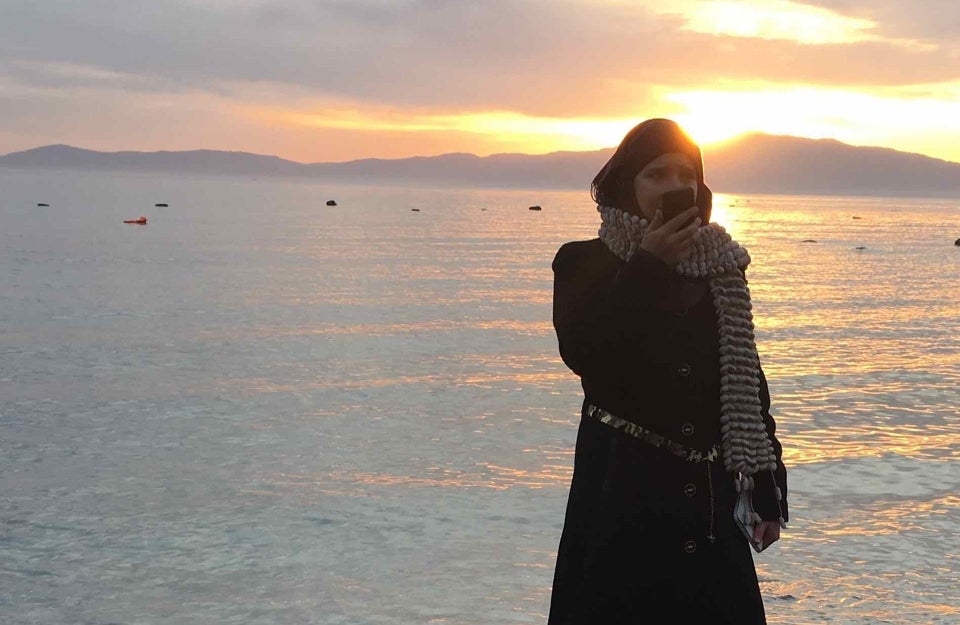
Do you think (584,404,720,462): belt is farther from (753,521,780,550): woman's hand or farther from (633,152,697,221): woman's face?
(633,152,697,221): woman's face

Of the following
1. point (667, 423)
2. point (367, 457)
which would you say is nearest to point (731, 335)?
point (667, 423)

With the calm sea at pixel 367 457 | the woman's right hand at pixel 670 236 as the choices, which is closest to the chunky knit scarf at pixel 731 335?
the woman's right hand at pixel 670 236

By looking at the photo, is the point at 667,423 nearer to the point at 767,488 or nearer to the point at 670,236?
the point at 767,488

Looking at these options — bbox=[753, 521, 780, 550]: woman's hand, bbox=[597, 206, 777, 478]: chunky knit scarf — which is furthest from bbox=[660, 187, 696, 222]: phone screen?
bbox=[753, 521, 780, 550]: woman's hand

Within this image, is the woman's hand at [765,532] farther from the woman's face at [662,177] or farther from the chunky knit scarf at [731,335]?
the woman's face at [662,177]

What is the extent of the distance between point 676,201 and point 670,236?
8 centimetres

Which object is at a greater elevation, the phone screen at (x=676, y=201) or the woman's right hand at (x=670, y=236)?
the phone screen at (x=676, y=201)

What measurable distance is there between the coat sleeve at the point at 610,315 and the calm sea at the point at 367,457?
2192 millimetres

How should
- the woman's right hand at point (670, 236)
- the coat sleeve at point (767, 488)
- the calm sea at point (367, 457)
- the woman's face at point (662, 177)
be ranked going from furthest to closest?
the calm sea at point (367, 457)
the coat sleeve at point (767, 488)
the woman's face at point (662, 177)
the woman's right hand at point (670, 236)

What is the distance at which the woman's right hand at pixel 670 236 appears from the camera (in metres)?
2.52

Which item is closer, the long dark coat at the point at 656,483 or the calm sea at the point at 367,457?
the long dark coat at the point at 656,483

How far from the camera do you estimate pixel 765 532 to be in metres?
2.80

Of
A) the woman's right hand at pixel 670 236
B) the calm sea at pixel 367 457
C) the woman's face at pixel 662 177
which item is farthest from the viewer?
the calm sea at pixel 367 457

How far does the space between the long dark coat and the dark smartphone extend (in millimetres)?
197
